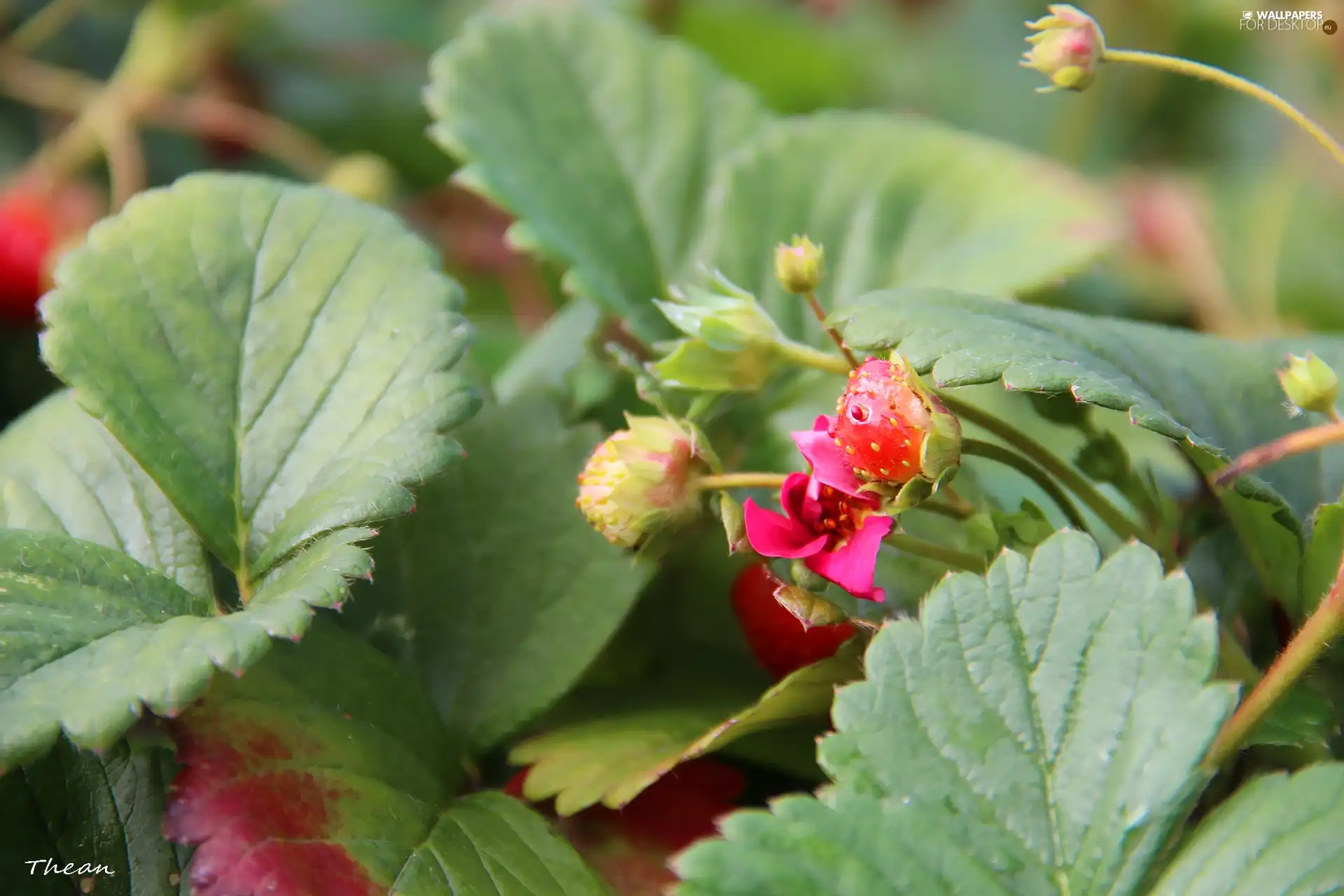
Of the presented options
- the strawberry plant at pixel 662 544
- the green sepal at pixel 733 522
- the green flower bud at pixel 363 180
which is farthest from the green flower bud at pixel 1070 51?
the green flower bud at pixel 363 180

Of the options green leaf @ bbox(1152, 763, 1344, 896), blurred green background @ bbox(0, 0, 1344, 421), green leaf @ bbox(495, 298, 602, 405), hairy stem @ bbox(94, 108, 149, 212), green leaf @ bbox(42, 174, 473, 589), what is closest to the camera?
green leaf @ bbox(1152, 763, 1344, 896)

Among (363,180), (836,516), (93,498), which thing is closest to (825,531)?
(836,516)

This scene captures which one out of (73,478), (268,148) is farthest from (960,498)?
(268,148)

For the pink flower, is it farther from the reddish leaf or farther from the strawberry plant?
the reddish leaf

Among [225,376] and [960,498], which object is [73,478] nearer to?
[225,376]

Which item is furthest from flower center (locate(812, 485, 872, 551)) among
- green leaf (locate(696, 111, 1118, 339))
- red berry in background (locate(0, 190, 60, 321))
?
red berry in background (locate(0, 190, 60, 321))

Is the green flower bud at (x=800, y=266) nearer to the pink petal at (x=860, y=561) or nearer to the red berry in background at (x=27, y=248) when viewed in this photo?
the pink petal at (x=860, y=561)

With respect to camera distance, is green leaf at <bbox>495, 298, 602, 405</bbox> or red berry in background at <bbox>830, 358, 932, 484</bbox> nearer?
red berry in background at <bbox>830, 358, 932, 484</bbox>

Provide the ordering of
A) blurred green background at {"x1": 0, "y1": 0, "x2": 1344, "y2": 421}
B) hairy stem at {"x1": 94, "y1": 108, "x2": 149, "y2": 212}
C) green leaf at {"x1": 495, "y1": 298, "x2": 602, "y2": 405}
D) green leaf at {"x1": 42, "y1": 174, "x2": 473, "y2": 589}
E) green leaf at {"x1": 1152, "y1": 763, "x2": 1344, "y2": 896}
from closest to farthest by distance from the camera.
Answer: green leaf at {"x1": 1152, "y1": 763, "x2": 1344, "y2": 896}
green leaf at {"x1": 42, "y1": 174, "x2": 473, "y2": 589}
green leaf at {"x1": 495, "y1": 298, "x2": 602, "y2": 405}
hairy stem at {"x1": 94, "y1": 108, "x2": 149, "y2": 212}
blurred green background at {"x1": 0, "y1": 0, "x2": 1344, "y2": 421}
